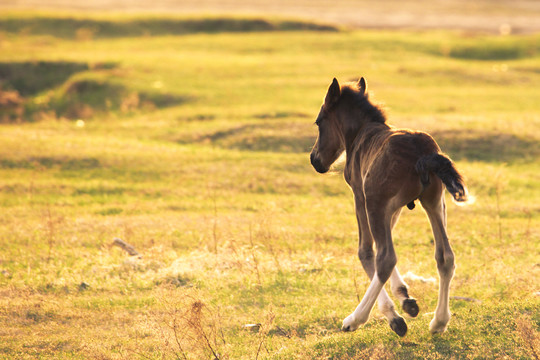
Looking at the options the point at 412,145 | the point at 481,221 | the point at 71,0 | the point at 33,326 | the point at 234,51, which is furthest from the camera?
the point at 71,0

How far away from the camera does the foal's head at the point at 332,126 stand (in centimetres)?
850

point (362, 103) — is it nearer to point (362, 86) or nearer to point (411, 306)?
point (362, 86)

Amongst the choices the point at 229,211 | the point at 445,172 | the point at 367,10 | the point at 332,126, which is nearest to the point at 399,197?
the point at 445,172

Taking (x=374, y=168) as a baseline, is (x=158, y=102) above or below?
below

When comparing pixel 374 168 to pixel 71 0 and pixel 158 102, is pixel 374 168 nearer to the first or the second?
pixel 158 102

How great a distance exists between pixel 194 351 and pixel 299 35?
42.7 m

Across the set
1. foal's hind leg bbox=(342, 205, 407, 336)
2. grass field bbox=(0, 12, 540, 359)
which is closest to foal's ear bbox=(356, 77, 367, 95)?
grass field bbox=(0, 12, 540, 359)

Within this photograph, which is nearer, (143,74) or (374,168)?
(374,168)

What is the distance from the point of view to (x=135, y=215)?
1556 centimetres

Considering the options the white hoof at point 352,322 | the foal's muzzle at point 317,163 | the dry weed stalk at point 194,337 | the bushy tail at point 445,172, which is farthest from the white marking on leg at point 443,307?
the dry weed stalk at point 194,337

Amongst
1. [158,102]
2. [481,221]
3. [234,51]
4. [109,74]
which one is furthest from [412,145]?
[234,51]

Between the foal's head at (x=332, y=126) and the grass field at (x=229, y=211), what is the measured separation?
23.4 inches

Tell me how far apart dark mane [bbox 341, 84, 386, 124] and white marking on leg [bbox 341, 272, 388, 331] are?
2.26 m

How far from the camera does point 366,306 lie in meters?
7.24
